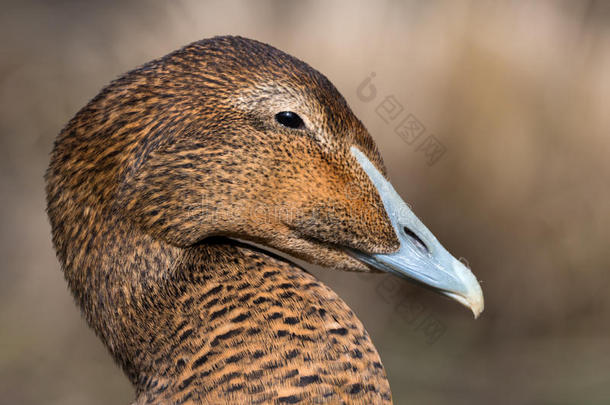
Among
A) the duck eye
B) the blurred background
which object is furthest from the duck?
the blurred background

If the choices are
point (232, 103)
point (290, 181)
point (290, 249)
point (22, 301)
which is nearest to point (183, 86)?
point (232, 103)

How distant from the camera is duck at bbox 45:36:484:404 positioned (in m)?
1.27

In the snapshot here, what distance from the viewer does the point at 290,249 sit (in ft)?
4.78

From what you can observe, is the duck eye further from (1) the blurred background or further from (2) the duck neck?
(1) the blurred background

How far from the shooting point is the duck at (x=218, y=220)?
1.27 metres

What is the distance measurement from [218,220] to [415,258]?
0.45 m

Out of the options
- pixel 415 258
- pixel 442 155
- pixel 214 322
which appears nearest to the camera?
pixel 214 322

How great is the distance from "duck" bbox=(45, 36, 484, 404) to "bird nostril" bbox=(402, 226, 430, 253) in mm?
35

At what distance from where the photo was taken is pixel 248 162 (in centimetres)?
133

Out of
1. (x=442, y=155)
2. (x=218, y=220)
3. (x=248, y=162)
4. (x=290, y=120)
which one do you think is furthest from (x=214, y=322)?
(x=442, y=155)

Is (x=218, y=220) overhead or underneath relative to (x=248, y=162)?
underneath

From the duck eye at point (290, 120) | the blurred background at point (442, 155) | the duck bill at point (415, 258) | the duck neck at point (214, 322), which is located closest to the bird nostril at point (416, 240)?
the duck bill at point (415, 258)

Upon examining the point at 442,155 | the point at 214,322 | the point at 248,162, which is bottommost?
the point at 214,322

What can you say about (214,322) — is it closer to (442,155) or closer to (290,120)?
(290,120)
